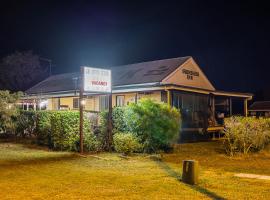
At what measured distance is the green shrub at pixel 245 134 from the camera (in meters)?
14.0

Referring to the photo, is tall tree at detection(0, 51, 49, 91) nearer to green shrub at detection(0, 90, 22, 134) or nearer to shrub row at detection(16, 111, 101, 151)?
green shrub at detection(0, 90, 22, 134)

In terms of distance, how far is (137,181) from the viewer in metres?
8.88

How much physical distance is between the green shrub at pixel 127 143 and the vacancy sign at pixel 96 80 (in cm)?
228

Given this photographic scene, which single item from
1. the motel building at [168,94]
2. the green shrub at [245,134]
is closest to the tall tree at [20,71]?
the motel building at [168,94]

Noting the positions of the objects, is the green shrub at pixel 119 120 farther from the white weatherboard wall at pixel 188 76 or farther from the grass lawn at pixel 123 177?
the white weatherboard wall at pixel 188 76

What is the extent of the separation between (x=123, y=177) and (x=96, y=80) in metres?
6.90

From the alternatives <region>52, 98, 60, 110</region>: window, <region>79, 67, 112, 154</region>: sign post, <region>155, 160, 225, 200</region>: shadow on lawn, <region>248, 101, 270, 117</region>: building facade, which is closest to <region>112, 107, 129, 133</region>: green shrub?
<region>79, 67, 112, 154</region>: sign post

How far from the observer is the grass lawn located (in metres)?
7.52

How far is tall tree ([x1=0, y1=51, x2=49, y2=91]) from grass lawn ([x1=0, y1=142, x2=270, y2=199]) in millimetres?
30056

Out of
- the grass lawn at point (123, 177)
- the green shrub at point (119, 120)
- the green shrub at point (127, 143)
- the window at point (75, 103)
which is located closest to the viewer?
the grass lawn at point (123, 177)

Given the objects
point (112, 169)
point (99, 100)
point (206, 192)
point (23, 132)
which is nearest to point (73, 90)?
point (99, 100)

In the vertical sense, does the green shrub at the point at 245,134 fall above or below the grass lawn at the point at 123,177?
above

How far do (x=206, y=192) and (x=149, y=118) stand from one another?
7.15 m

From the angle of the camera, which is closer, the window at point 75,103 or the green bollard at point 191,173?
the green bollard at point 191,173
